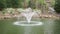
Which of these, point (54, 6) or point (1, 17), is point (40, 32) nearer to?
point (1, 17)

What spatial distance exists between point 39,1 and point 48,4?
150 cm

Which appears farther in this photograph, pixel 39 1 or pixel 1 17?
pixel 39 1

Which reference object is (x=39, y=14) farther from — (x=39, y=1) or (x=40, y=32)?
(x=40, y=32)

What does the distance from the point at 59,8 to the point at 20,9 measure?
374 centimetres

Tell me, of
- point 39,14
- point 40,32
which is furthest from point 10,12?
point 40,32

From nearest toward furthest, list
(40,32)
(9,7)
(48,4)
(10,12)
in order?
(40,32) < (10,12) < (9,7) < (48,4)

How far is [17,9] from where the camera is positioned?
21641 millimetres

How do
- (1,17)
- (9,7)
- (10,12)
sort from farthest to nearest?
(9,7) < (10,12) < (1,17)

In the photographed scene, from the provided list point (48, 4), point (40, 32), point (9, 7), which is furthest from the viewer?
point (48, 4)

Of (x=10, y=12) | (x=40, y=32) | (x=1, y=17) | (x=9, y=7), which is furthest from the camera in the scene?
(x=9, y=7)

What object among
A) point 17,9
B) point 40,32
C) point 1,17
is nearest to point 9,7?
point 17,9

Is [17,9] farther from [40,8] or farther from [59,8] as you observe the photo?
[59,8]

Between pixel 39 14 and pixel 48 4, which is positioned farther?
pixel 48 4

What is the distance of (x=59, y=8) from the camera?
68.4 feet
